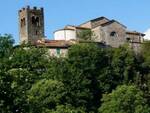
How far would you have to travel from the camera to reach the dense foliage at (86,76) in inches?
2714

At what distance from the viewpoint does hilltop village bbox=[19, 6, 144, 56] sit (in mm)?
91750

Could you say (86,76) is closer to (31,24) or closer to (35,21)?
(31,24)

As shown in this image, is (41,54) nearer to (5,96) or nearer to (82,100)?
(82,100)

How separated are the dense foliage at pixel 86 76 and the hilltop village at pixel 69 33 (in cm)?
406

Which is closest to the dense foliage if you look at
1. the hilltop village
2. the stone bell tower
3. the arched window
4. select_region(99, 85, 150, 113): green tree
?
select_region(99, 85, 150, 113): green tree

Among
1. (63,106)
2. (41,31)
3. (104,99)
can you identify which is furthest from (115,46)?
(63,106)

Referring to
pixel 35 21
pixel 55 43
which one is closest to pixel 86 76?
pixel 55 43

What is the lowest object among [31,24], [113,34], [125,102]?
[125,102]

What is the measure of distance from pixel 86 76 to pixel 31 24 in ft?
83.5

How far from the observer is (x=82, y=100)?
73.0 meters

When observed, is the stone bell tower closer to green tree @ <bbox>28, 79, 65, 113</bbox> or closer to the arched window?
the arched window

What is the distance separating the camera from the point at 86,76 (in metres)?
80.2

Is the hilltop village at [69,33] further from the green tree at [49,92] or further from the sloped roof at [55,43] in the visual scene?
the green tree at [49,92]

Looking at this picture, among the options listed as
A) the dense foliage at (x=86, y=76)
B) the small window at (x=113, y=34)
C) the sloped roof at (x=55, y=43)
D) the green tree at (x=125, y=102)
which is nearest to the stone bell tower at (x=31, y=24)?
the sloped roof at (x=55, y=43)
